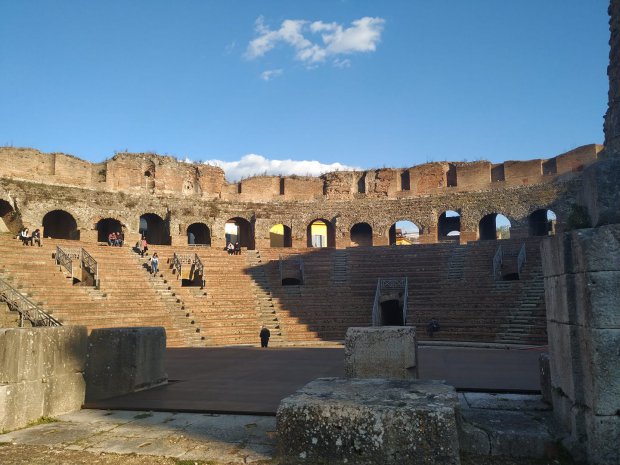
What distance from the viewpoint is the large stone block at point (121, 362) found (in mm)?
6375

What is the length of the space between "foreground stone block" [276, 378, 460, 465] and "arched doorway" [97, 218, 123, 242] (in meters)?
27.4

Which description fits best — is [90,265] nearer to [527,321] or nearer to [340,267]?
[340,267]

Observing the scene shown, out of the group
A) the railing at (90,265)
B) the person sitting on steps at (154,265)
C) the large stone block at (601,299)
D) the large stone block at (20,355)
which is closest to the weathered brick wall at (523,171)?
the person sitting on steps at (154,265)

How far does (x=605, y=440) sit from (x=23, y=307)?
14.4 m

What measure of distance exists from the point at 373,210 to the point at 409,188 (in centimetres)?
291

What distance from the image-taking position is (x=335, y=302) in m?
19.8

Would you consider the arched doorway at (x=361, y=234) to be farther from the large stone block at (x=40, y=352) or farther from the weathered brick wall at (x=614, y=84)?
the large stone block at (x=40, y=352)

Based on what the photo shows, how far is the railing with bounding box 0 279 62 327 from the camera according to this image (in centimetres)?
1280

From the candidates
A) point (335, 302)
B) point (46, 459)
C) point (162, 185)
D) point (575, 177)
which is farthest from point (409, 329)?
point (162, 185)

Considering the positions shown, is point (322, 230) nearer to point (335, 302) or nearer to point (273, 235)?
point (273, 235)

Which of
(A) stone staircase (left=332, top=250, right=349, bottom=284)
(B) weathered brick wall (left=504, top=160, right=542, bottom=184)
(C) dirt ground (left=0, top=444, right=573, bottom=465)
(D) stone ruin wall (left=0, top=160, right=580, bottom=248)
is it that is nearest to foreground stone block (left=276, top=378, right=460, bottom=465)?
(C) dirt ground (left=0, top=444, right=573, bottom=465)

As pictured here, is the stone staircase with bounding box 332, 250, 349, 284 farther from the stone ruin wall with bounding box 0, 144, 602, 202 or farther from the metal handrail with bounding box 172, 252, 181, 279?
the stone ruin wall with bounding box 0, 144, 602, 202

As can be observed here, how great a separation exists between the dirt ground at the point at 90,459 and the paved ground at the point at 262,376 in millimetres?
1495

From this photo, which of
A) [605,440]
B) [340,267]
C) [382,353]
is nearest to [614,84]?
[340,267]
